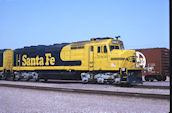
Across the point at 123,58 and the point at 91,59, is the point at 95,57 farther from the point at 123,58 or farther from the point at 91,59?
the point at 123,58

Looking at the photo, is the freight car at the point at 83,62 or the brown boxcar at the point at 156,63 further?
the brown boxcar at the point at 156,63

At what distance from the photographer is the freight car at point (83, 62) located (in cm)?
1597

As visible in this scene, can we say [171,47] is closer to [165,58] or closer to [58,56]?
[58,56]

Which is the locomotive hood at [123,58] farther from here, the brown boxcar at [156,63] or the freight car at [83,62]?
the brown boxcar at [156,63]

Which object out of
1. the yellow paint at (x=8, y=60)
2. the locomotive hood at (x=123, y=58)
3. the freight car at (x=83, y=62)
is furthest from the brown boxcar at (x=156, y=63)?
the yellow paint at (x=8, y=60)

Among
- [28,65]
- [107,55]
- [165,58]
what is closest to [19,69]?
[28,65]

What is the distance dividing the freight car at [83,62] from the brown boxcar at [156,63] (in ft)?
15.4

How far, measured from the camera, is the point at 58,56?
1973cm

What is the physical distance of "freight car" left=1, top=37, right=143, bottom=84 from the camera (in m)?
16.0

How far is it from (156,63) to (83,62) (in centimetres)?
931

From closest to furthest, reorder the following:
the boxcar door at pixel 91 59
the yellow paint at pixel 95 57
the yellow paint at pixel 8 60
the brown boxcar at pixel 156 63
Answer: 1. the yellow paint at pixel 95 57
2. the boxcar door at pixel 91 59
3. the brown boxcar at pixel 156 63
4. the yellow paint at pixel 8 60

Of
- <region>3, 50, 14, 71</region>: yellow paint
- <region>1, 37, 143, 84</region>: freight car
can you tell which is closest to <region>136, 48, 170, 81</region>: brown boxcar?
<region>1, 37, 143, 84</region>: freight car

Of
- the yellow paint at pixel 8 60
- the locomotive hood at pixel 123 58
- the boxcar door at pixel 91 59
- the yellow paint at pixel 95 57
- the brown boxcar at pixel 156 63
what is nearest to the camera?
the locomotive hood at pixel 123 58

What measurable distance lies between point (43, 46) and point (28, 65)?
2635 mm
